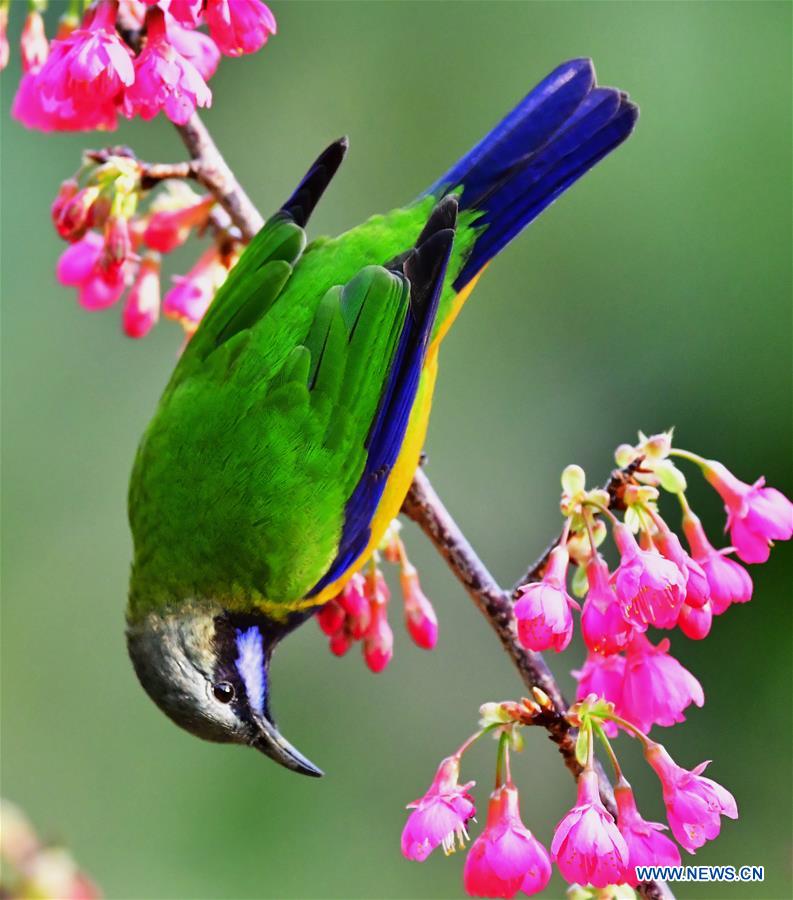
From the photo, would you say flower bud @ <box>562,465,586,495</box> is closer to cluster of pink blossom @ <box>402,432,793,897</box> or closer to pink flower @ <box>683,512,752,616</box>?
cluster of pink blossom @ <box>402,432,793,897</box>

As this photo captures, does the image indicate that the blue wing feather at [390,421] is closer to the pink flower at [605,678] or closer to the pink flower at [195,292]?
the pink flower at [195,292]

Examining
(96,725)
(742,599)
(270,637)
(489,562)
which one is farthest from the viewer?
(96,725)

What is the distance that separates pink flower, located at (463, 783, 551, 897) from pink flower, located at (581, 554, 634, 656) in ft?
1.08

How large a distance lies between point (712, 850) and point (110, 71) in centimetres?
418

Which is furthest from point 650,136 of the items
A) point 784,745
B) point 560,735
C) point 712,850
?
point 560,735

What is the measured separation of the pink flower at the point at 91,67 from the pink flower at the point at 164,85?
27 mm

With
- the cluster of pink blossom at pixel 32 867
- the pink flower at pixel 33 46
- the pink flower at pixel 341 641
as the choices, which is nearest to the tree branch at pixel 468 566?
the pink flower at pixel 341 641

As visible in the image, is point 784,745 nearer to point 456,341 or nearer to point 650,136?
point 456,341

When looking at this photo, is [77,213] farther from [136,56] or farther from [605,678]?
[605,678]

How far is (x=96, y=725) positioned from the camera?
600 cm

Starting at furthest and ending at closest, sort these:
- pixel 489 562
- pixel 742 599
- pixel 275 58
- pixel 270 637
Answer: pixel 275 58 < pixel 489 562 < pixel 270 637 < pixel 742 599

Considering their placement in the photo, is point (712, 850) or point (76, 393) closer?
point (712, 850)

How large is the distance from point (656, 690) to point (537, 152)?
60.7 inches

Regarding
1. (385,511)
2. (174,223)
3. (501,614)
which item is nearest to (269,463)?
(385,511)
